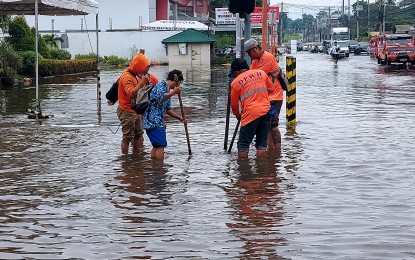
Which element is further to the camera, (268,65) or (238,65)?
(268,65)

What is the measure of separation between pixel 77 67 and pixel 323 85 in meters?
19.1

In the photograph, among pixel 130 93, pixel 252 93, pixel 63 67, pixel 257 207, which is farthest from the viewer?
pixel 63 67

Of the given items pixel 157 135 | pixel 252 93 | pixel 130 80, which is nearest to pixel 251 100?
pixel 252 93

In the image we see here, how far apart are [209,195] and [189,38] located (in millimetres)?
48539

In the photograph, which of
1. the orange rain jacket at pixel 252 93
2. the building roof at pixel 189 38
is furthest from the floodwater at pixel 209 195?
the building roof at pixel 189 38

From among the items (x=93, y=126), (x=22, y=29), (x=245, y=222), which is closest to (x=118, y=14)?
(x=22, y=29)

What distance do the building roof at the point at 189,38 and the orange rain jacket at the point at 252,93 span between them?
46.1 meters

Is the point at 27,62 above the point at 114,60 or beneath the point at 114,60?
beneath

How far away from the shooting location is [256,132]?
1013 cm

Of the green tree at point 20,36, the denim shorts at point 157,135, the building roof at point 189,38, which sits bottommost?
the denim shorts at point 157,135

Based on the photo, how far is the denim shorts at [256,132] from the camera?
32.3ft

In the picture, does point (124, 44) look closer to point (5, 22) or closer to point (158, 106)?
point (5, 22)

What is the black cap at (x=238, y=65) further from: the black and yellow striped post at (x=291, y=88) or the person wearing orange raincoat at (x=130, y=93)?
the black and yellow striped post at (x=291, y=88)

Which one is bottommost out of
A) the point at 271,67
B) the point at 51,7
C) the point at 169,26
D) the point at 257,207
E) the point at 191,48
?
the point at 257,207
